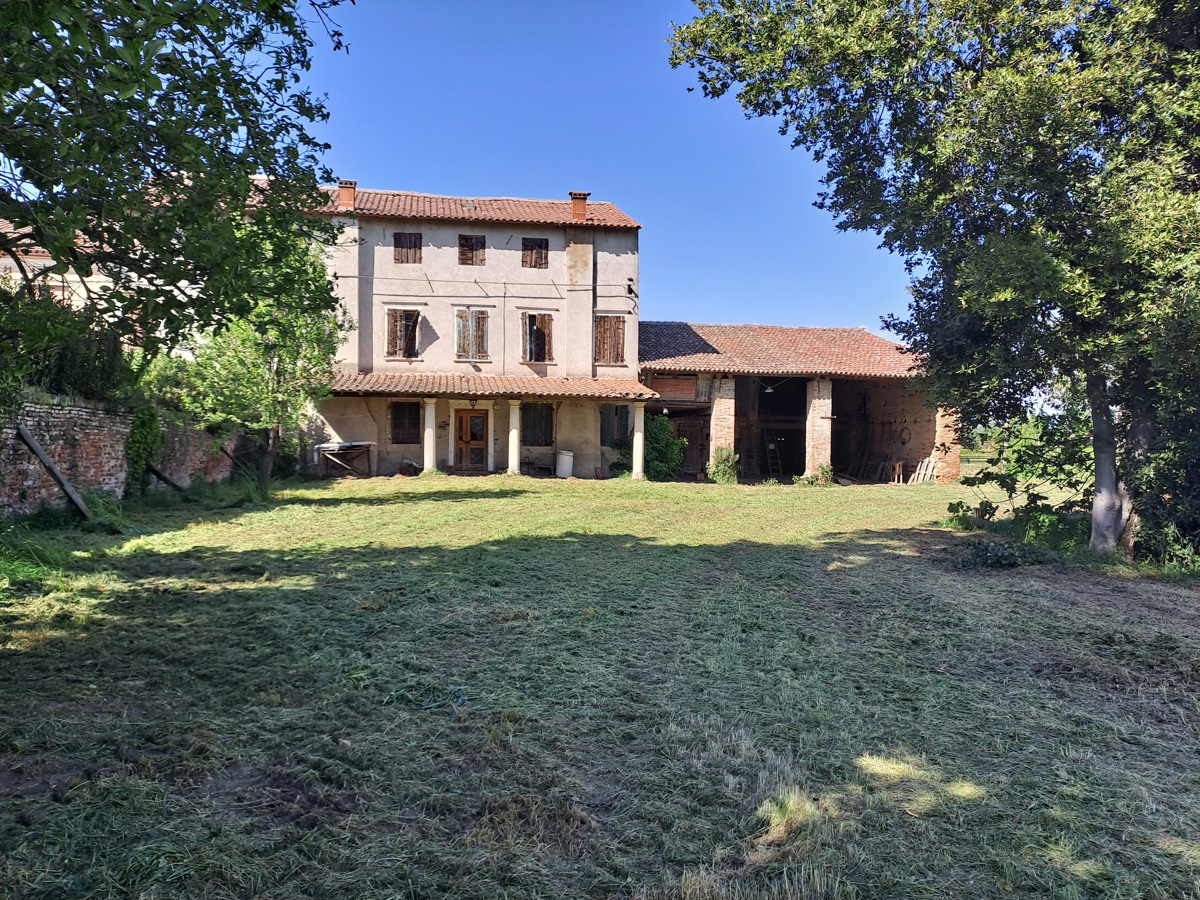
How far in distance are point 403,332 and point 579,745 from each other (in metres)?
20.5

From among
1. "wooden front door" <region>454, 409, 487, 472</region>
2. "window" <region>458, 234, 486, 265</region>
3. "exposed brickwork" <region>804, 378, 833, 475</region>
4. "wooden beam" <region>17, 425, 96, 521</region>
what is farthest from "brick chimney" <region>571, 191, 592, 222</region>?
"wooden beam" <region>17, 425, 96, 521</region>

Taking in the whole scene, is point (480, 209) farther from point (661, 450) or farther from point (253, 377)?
point (253, 377)

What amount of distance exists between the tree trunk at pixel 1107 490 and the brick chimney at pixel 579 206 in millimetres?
16510

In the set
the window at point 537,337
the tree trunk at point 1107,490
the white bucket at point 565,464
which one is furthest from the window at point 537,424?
the tree trunk at point 1107,490

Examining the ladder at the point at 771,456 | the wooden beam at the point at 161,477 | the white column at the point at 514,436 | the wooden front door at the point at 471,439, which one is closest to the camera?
the wooden beam at the point at 161,477

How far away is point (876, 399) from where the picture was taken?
92.4 ft

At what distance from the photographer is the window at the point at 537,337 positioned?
23156 mm

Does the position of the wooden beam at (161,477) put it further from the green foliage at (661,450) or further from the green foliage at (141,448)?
the green foliage at (661,450)

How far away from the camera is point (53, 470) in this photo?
Result: 9.92 m

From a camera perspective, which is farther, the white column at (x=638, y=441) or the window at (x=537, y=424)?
the window at (x=537, y=424)

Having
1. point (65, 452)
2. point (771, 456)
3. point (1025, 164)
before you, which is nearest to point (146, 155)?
point (65, 452)

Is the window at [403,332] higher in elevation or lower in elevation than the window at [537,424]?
higher

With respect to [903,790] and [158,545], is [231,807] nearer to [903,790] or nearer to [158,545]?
[903,790]

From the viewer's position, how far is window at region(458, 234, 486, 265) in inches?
899
